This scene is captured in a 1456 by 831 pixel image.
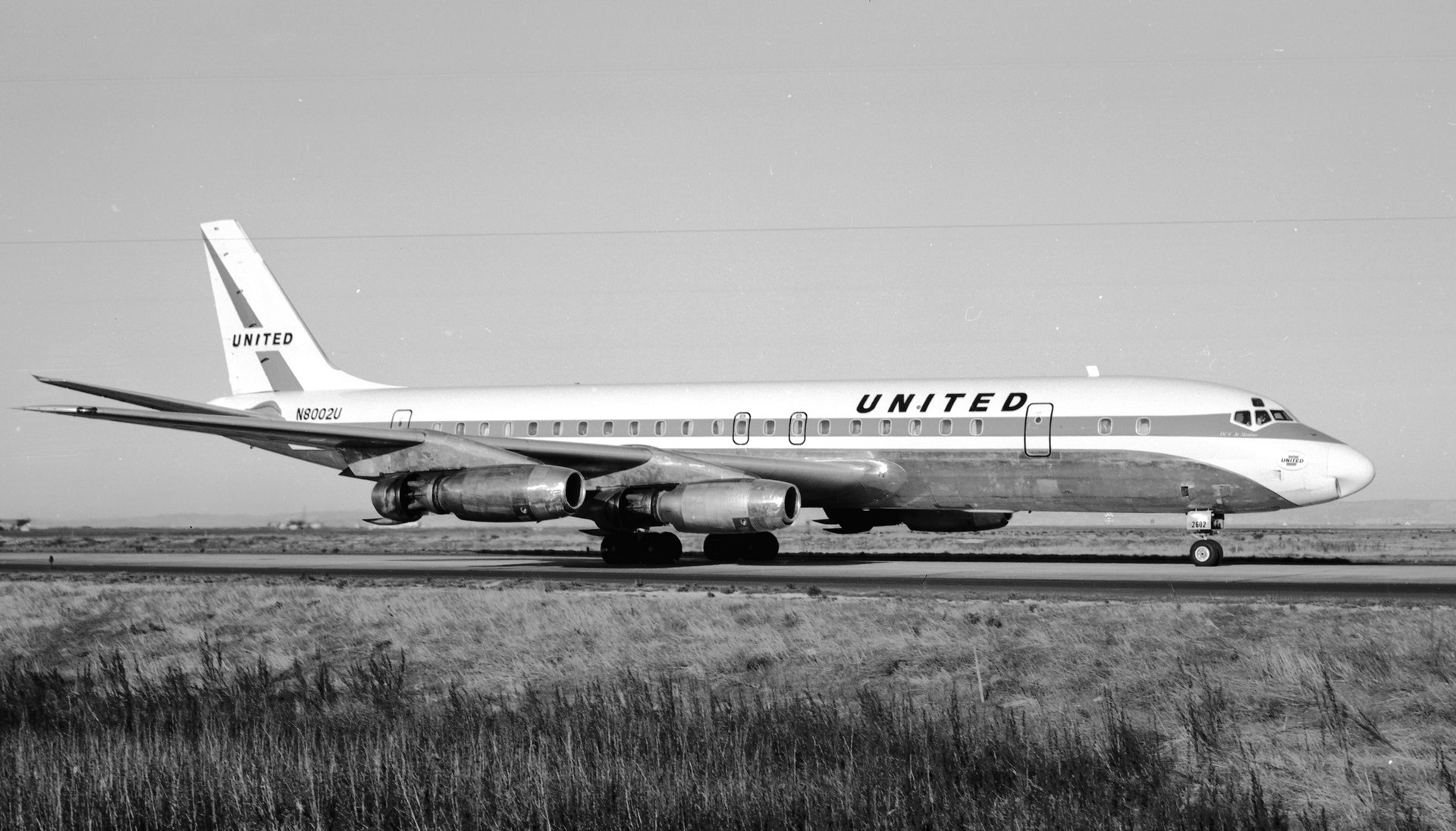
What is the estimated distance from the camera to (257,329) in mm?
40312

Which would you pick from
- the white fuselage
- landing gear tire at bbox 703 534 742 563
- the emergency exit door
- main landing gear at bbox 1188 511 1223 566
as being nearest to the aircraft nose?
the white fuselage

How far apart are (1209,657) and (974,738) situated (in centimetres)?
468

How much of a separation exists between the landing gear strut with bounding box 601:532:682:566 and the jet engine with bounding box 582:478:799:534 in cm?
153

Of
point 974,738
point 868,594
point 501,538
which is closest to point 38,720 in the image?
point 974,738

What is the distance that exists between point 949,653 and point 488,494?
14.3 meters

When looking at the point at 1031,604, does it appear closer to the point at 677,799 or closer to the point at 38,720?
the point at 677,799

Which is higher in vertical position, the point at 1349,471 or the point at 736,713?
the point at 1349,471

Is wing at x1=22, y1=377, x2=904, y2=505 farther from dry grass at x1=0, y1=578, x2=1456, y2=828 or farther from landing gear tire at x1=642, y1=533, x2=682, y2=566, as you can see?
dry grass at x1=0, y1=578, x2=1456, y2=828

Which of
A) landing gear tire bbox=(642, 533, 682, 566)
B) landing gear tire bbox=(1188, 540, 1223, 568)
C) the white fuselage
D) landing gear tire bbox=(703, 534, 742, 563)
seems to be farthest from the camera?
landing gear tire bbox=(703, 534, 742, 563)

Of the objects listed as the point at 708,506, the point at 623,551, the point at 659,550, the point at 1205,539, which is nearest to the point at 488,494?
the point at 623,551

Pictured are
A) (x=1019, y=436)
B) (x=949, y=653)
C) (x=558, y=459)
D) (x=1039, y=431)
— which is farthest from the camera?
(x=558, y=459)

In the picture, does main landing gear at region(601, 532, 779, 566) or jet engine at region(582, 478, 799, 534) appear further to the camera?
main landing gear at region(601, 532, 779, 566)

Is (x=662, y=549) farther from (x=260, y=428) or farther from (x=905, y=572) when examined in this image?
(x=260, y=428)

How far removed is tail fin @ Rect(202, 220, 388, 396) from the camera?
40031mm
